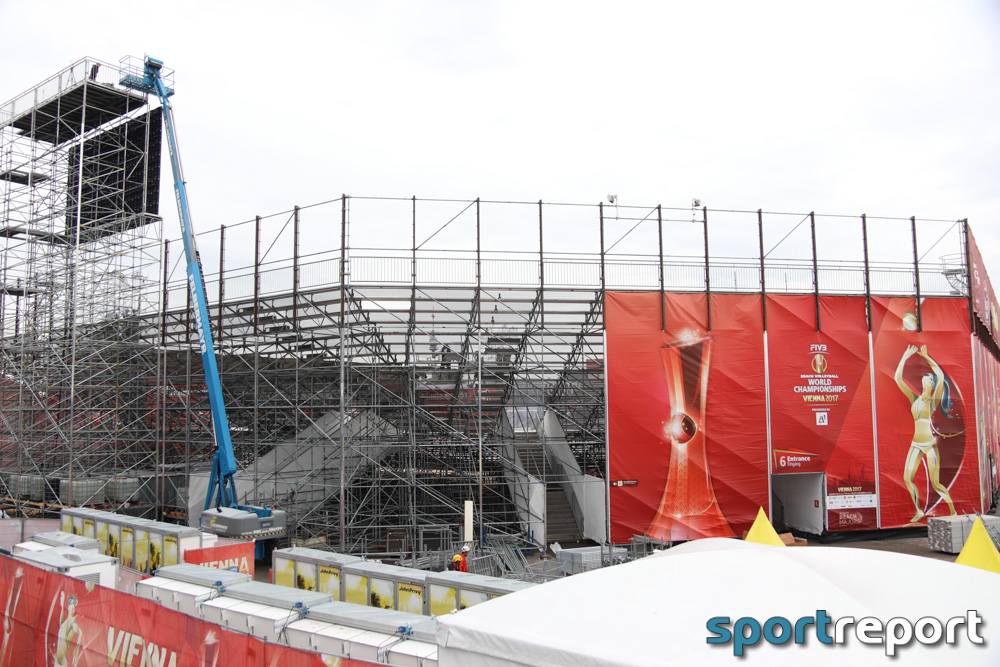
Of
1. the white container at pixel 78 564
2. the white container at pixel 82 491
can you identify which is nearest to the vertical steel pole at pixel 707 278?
the white container at pixel 78 564

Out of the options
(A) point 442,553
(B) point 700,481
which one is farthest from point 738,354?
(A) point 442,553

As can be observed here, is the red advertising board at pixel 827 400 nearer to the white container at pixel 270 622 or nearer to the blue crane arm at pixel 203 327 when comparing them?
the blue crane arm at pixel 203 327

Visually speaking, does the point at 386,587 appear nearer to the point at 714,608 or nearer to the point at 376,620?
the point at 376,620

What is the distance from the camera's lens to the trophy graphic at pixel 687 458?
20.6 m

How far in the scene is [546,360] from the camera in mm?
22016

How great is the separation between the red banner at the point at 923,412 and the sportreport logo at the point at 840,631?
19745 mm

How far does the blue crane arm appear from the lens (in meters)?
19.2

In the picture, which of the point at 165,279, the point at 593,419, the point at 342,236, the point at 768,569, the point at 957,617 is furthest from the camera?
the point at 165,279

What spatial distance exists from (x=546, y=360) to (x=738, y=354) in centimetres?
637

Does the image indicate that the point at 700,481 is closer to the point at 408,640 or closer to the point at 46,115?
the point at 408,640

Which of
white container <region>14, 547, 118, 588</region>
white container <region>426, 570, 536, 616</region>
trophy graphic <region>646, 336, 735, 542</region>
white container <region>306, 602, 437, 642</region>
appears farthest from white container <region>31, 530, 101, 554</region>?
trophy graphic <region>646, 336, 735, 542</region>

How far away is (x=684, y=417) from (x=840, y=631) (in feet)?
54.3

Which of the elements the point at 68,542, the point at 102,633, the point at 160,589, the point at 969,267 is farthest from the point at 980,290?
the point at 68,542

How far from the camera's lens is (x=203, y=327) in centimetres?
1980
